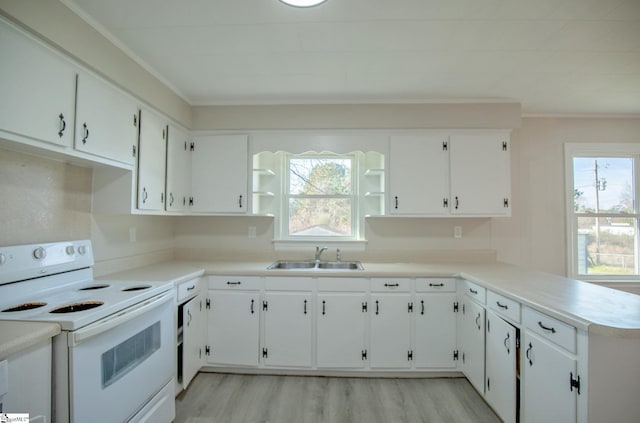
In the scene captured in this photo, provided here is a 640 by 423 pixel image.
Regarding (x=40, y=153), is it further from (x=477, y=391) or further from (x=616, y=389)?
(x=477, y=391)

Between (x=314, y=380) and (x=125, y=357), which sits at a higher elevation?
(x=125, y=357)

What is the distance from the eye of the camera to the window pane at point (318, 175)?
3146mm

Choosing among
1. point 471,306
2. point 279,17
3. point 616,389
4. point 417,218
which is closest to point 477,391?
point 471,306

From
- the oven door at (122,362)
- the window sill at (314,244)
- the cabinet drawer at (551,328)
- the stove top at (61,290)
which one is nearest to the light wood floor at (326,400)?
the oven door at (122,362)

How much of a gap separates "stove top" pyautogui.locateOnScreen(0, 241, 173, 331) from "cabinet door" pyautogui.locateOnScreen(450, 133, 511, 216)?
8.62 feet

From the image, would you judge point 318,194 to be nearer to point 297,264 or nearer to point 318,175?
point 318,175

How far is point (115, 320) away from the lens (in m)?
1.33

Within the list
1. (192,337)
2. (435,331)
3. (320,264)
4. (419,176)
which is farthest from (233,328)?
(419,176)

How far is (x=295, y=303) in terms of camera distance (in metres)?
2.41

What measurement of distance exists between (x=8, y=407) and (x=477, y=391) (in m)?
2.69

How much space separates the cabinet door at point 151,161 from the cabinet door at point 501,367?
267 centimetres

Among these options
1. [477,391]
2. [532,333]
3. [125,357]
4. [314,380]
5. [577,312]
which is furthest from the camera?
[314,380]

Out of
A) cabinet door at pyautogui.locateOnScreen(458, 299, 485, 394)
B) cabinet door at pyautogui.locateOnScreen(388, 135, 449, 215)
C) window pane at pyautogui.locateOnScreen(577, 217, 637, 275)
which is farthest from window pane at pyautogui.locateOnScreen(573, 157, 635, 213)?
cabinet door at pyautogui.locateOnScreen(458, 299, 485, 394)

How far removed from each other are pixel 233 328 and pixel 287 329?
1.55 feet
